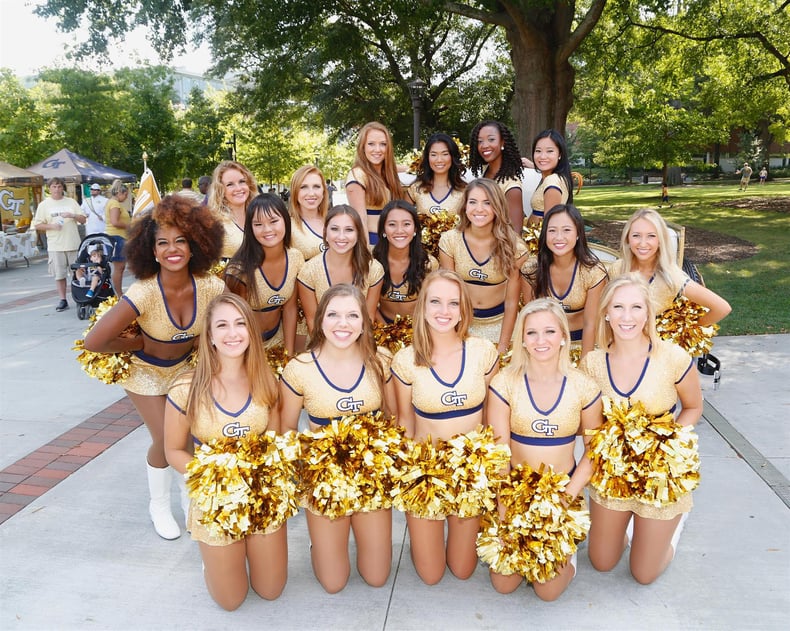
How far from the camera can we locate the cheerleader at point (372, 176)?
4426 millimetres

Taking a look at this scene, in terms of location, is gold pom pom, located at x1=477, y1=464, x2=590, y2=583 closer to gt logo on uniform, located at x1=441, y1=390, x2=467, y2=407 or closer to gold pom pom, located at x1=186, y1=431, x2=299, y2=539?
gt logo on uniform, located at x1=441, y1=390, x2=467, y2=407

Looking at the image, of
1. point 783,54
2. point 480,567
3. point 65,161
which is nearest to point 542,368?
point 480,567

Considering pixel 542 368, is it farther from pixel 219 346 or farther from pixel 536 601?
pixel 219 346

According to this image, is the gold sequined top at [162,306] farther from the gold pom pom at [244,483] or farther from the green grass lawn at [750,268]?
the green grass lawn at [750,268]

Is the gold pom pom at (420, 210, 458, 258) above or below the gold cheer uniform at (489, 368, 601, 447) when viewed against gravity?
above

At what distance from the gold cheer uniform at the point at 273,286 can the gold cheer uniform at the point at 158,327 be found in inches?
11.6

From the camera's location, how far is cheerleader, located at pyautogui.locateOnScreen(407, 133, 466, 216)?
4441mm

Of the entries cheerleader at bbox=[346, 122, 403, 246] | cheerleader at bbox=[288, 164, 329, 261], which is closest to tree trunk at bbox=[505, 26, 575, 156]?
cheerleader at bbox=[346, 122, 403, 246]

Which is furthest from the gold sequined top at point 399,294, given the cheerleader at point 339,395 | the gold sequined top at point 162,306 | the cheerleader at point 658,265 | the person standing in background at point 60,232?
the person standing in background at point 60,232

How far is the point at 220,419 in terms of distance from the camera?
2.89m

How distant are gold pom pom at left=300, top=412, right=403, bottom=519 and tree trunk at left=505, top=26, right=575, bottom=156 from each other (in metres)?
9.36

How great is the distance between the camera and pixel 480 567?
3.14 m

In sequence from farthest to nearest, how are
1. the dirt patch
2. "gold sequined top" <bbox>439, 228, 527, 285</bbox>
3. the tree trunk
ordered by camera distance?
the dirt patch → the tree trunk → "gold sequined top" <bbox>439, 228, 527, 285</bbox>

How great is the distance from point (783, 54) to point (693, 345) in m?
18.1
